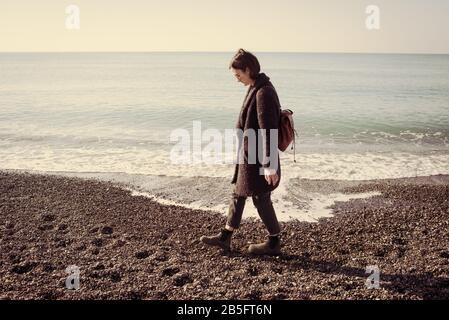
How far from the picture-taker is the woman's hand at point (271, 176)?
14.7 feet

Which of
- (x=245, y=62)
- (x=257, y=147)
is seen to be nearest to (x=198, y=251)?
(x=257, y=147)

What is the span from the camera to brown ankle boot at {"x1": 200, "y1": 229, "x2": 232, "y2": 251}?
5301 mm

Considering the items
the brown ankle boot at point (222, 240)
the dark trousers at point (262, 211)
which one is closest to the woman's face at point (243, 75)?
the dark trousers at point (262, 211)

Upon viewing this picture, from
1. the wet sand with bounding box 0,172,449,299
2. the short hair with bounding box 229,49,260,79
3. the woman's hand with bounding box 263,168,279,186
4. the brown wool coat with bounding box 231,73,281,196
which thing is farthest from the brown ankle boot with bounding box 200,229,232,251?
the short hair with bounding box 229,49,260,79

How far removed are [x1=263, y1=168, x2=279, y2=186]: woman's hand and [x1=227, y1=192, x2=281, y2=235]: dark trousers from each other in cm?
31

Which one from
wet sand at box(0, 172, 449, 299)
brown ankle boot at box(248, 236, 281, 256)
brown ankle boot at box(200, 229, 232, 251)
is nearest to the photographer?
wet sand at box(0, 172, 449, 299)

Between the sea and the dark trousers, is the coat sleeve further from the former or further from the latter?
the sea

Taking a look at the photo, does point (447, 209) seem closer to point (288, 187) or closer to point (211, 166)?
point (288, 187)

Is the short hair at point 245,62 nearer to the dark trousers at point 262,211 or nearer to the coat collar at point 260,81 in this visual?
the coat collar at point 260,81

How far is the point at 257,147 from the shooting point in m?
4.64

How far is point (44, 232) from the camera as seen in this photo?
20.1 ft

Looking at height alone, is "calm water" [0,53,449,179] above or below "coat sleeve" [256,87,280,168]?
below

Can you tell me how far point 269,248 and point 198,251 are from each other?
956 mm
